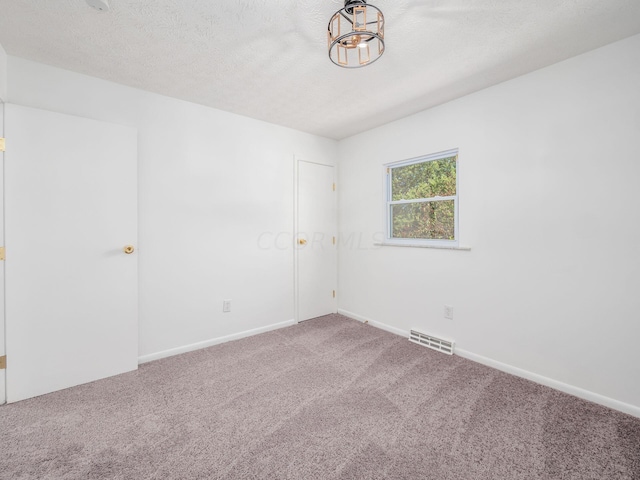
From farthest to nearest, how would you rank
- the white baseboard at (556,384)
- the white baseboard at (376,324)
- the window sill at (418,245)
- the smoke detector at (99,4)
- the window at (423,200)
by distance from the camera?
the white baseboard at (376,324), the window at (423,200), the window sill at (418,245), the white baseboard at (556,384), the smoke detector at (99,4)

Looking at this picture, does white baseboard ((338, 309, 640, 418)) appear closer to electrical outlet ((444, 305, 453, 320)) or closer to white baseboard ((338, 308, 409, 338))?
electrical outlet ((444, 305, 453, 320))

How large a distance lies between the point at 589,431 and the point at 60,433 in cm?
319

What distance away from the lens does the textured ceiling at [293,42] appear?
160cm

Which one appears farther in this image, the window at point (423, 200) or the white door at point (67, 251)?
the window at point (423, 200)

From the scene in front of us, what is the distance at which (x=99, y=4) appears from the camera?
5.04 feet

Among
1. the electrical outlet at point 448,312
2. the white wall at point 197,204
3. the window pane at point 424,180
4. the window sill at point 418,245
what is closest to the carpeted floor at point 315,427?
the electrical outlet at point 448,312

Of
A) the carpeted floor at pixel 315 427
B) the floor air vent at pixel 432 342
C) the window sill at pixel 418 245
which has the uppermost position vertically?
the window sill at pixel 418 245

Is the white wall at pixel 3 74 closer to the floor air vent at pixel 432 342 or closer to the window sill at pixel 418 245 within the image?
the window sill at pixel 418 245

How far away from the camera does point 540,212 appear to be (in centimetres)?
Result: 221

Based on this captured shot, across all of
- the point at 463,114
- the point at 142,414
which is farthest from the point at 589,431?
the point at 142,414

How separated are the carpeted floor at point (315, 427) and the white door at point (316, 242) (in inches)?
51.1

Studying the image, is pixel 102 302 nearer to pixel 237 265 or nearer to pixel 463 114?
pixel 237 265

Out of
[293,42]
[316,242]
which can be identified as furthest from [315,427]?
[293,42]

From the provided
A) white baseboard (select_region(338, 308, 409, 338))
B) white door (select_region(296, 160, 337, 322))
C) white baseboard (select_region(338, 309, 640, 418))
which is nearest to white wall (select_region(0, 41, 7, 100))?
white door (select_region(296, 160, 337, 322))
